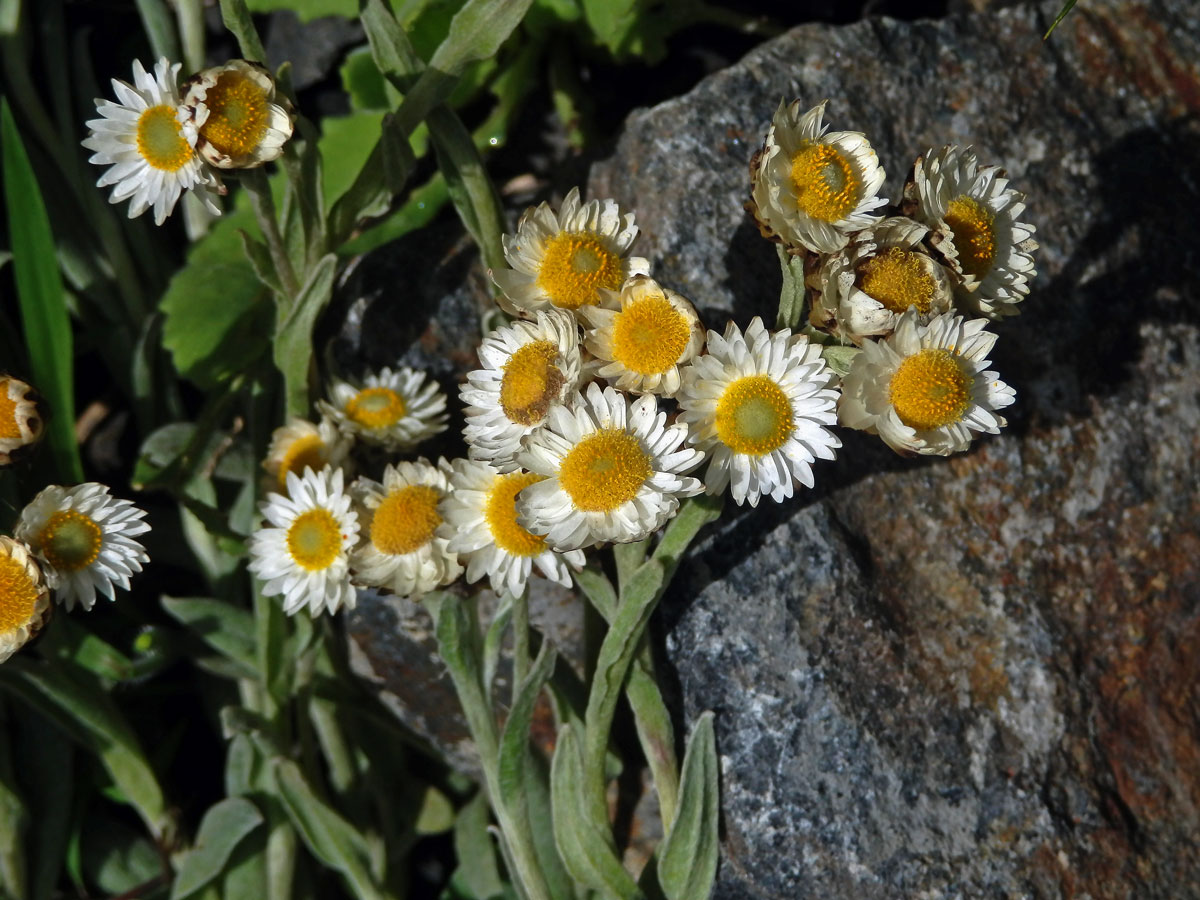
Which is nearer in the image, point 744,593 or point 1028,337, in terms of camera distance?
point 744,593

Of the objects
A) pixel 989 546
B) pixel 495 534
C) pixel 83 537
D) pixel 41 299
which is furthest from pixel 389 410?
pixel 989 546

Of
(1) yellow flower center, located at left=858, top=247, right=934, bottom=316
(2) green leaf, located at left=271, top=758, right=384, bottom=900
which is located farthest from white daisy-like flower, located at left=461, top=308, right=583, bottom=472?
(2) green leaf, located at left=271, top=758, right=384, bottom=900

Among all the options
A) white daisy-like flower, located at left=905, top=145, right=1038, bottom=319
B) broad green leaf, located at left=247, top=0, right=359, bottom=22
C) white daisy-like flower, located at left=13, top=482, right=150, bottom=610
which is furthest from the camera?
broad green leaf, located at left=247, top=0, right=359, bottom=22

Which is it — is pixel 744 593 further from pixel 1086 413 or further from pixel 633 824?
pixel 1086 413

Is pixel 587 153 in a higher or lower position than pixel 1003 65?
lower

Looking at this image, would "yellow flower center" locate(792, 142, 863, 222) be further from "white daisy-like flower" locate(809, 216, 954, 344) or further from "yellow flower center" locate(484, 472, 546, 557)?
"yellow flower center" locate(484, 472, 546, 557)

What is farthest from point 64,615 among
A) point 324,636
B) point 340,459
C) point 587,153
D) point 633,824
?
point 587,153
